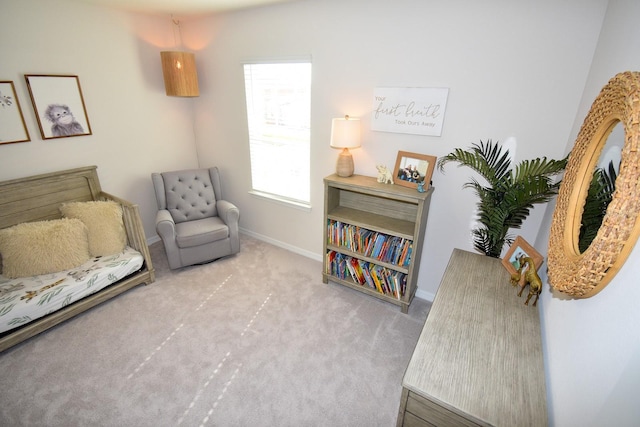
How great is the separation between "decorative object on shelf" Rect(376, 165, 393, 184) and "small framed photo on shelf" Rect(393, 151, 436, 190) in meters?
0.04

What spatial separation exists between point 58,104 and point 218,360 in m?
2.69

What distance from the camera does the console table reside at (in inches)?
39.8

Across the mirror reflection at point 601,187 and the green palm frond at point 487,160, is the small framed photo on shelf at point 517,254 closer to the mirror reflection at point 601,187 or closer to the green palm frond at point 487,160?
the green palm frond at point 487,160

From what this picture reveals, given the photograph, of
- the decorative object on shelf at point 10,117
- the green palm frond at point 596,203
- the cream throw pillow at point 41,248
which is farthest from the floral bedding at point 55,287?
the green palm frond at point 596,203

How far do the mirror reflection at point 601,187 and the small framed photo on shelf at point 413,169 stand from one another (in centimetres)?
124

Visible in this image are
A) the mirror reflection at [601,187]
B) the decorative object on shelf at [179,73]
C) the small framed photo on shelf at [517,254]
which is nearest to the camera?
the mirror reflection at [601,187]

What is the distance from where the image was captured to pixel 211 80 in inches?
132

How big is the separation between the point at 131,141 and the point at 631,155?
12.7ft

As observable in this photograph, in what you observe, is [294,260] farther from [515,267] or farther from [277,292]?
[515,267]

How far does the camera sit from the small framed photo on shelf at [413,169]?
2.28 meters

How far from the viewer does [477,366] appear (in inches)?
45.3

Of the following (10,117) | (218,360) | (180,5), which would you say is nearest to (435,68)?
(180,5)

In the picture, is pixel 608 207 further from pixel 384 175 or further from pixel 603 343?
pixel 384 175

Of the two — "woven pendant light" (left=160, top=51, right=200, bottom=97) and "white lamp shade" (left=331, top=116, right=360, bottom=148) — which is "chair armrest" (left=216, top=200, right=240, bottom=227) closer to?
"woven pendant light" (left=160, top=51, right=200, bottom=97)
